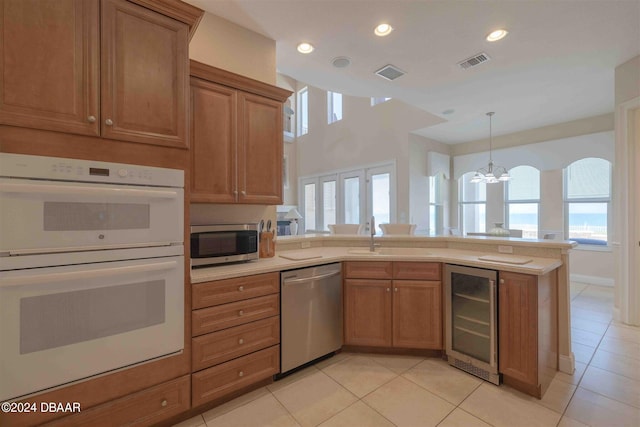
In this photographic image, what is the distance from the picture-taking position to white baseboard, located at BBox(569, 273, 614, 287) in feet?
15.2

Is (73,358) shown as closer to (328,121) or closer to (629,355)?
(629,355)

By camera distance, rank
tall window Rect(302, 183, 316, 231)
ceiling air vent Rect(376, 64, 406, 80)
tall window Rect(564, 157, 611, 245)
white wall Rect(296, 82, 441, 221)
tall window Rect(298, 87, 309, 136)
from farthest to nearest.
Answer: tall window Rect(298, 87, 309, 136)
tall window Rect(302, 183, 316, 231)
white wall Rect(296, 82, 441, 221)
tall window Rect(564, 157, 611, 245)
ceiling air vent Rect(376, 64, 406, 80)

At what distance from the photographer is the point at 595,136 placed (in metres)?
4.77

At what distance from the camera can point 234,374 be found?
1.86 metres

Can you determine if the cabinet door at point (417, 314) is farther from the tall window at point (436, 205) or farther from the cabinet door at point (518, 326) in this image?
the tall window at point (436, 205)

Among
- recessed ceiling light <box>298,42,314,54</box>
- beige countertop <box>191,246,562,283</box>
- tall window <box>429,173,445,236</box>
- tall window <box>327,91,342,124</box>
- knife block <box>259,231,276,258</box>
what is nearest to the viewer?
beige countertop <box>191,246,562,283</box>

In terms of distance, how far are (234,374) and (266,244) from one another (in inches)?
40.4

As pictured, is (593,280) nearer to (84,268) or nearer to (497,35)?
(497,35)

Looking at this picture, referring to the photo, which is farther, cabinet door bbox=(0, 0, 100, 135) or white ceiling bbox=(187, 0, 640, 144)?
white ceiling bbox=(187, 0, 640, 144)

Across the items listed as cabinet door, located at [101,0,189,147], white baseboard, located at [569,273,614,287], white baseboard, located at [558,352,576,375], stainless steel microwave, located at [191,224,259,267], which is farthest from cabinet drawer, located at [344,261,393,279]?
white baseboard, located at [569,273,614,287]

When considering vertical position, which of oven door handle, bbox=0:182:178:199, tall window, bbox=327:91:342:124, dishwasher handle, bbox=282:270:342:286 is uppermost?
tall window, bbox=327:91:342:124

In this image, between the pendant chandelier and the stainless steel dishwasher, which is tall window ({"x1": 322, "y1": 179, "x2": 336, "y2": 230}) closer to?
the pendant chandelier

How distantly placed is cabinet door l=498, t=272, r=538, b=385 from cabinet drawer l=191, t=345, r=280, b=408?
1.68 meters

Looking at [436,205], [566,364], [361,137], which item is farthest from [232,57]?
[436,205]
